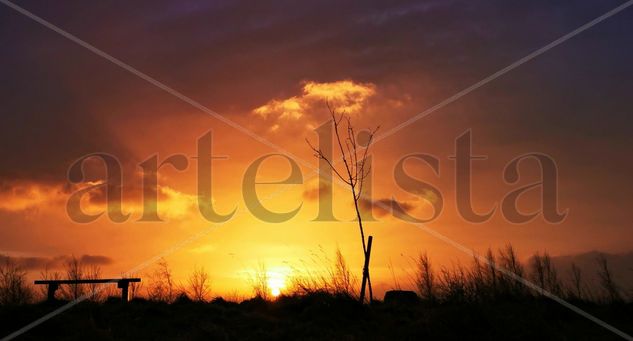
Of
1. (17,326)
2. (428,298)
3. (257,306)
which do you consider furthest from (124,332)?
(428,298)

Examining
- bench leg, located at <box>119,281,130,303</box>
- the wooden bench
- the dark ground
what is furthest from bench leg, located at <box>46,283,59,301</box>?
the dark ground

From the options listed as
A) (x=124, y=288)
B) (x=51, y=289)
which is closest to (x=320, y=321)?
(x=124, y=288)

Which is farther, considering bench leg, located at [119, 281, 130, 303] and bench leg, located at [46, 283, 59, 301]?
bench leg, located at [46, 283, 59, 301]

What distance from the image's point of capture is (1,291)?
15953 mm

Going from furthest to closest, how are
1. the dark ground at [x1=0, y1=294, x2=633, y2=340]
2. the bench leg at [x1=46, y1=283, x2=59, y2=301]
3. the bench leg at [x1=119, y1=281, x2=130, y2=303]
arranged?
the bench leg at [x1=46, y1=283, x2=59, y2=301]
the bench leg at [x1=119, y1=281, x2=130, y2=303]
the dark ground at [x1=0, y1=294, x2=633, y2=340]

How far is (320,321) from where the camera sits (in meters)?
10.5

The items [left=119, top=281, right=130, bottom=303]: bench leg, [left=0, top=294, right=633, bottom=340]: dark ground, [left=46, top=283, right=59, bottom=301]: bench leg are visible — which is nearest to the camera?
[left=0, top=294, right=633, bottom=340]: dark ground

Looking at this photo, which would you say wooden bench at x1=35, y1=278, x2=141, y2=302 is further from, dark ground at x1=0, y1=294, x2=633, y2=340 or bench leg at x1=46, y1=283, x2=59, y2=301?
dark ground at x1=0, y1=294, x2=633, y2=340

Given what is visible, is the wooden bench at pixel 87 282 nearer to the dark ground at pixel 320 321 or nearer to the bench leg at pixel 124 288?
the bench leg at pixel 124 288

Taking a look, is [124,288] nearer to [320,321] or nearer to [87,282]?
[87,282]

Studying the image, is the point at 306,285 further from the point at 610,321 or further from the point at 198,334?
the point at 610,321

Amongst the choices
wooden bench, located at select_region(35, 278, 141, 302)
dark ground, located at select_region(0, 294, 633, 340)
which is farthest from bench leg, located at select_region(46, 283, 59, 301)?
dark ground, located at select_region(0, 294, 633, 340)

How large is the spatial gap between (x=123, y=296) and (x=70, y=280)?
2.10 m

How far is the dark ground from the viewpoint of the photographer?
8992 mm
